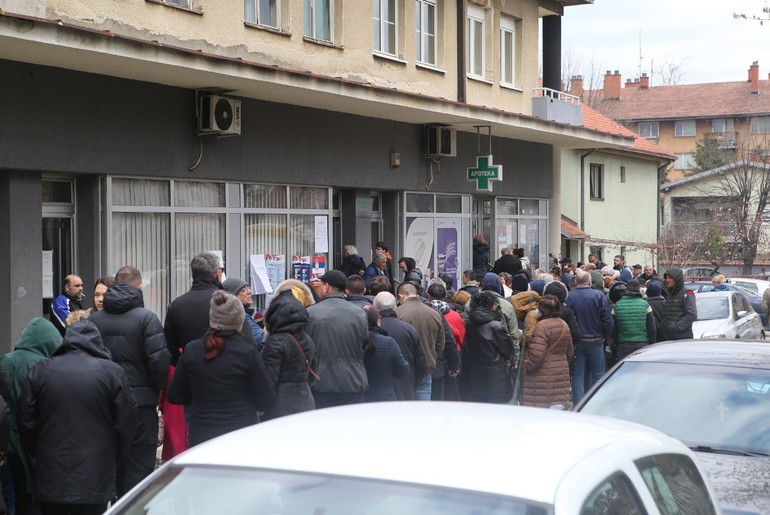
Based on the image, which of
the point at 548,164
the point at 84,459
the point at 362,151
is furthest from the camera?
the point at 548,164

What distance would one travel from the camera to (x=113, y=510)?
346 cm

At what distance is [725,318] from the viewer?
62.0ft

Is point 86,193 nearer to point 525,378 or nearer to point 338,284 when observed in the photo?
→ point 338,284

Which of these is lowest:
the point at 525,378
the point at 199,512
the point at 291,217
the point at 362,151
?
the point at 525,378

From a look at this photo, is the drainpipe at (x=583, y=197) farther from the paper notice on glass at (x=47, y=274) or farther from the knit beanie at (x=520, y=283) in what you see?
the paper notice on glass at (x=47, y=274)

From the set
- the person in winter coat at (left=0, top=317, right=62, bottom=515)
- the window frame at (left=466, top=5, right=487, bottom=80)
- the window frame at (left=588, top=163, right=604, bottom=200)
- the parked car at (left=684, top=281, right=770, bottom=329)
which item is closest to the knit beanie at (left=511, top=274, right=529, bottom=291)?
the window frame at (left=466, top=5, right=487, bottom=80)

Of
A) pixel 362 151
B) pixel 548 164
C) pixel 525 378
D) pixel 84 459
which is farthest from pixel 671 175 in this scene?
pixel 84 459

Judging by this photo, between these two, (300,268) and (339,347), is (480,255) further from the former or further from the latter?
(339,347)

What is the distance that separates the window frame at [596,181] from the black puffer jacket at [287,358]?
1078 inches

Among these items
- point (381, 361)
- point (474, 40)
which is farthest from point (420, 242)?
point (381, 361)

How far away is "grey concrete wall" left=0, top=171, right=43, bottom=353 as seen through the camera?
11.3 meters

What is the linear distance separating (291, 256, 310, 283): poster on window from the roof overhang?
7.62 ft

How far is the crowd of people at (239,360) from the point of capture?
6.50m

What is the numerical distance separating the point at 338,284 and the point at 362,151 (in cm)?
820
